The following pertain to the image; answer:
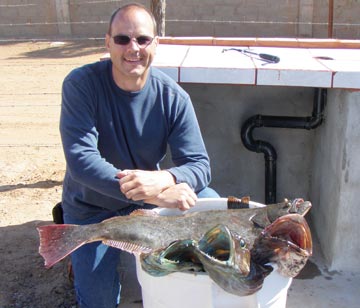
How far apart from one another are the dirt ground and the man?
62 centimetres

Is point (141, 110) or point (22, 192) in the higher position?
point (141, 110)

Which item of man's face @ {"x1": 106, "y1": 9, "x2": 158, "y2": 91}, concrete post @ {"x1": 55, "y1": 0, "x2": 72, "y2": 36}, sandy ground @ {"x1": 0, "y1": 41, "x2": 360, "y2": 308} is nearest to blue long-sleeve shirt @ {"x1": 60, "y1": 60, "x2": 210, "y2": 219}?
man's face @ {"x1": 106, "y1": 9, "x2": 158, "y2": 91}

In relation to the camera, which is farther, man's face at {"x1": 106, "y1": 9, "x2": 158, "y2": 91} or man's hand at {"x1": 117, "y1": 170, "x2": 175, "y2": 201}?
man's face at {"x1": 106, "y1": 9, "x2": 158, "y2": 91}

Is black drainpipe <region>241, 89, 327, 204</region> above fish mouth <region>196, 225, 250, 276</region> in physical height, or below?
below

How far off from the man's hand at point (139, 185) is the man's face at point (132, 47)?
0.52 meters

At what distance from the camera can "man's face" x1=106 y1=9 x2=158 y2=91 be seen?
7.89 feet

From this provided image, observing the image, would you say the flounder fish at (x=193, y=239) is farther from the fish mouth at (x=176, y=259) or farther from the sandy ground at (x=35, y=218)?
the sandy ground at (x=35, y=218)

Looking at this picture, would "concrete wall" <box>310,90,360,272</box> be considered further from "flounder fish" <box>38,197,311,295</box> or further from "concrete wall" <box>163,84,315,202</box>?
"flounder fish" <box>38,197,311,295</box>

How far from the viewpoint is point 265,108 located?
3.99 m

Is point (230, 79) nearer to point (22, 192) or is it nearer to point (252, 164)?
point (252, 164)

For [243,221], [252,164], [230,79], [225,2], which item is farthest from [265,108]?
[225,2]

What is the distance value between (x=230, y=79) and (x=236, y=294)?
5.11ft

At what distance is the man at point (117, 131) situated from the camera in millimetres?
2385

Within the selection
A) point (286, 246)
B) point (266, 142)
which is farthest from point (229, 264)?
point (266, 142)
